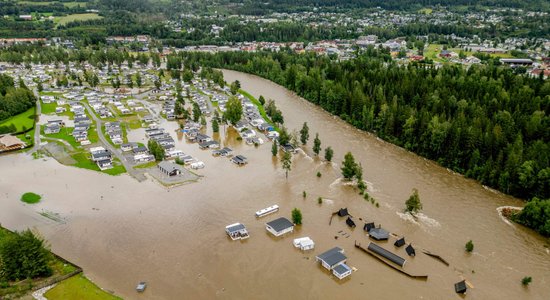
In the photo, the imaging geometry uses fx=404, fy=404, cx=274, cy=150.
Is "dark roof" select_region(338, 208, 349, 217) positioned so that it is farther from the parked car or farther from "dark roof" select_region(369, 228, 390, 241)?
the parked car

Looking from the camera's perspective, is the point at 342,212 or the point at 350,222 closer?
the point at 350,222

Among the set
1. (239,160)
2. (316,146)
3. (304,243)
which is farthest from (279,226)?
(316,146)

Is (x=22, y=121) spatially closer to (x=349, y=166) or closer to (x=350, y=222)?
(x=349, y=166)

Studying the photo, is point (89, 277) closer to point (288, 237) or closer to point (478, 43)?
point (288, 237)

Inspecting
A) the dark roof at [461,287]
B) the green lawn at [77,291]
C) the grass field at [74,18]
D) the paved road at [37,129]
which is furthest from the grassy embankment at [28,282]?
the grass field at [74,18]

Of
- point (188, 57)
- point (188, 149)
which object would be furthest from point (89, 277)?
point (188, 57)
